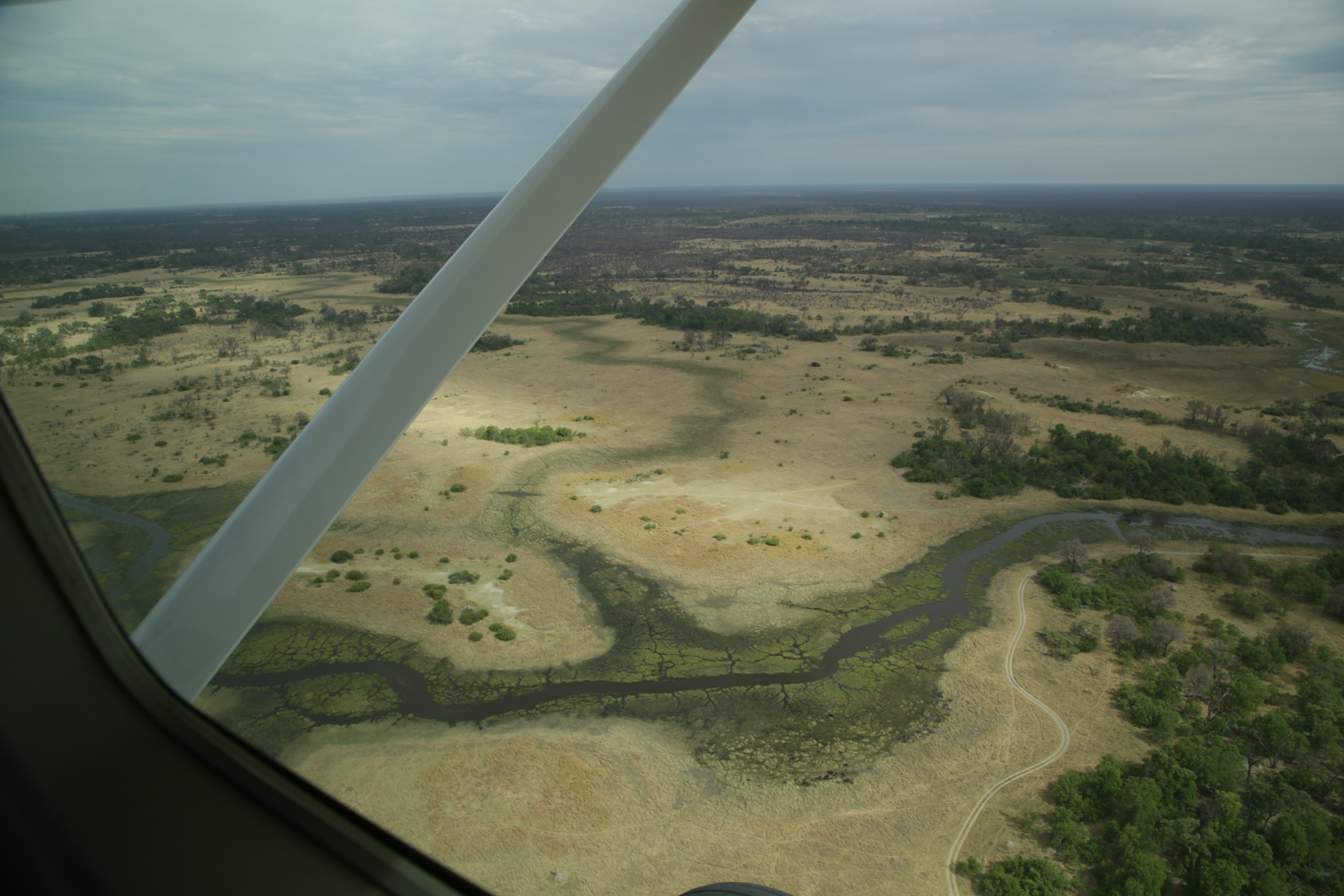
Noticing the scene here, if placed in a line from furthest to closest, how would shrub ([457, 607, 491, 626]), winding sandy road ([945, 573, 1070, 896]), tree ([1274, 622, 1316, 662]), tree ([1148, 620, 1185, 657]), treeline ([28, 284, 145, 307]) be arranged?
treeline ([28, 284, 145, 307]) < shrub ([457, 607, 491, 626]) < tree ([1148, 620, 1185, 657]) < tree ([1274, 622, 1316, 662]) < winding sandy road ([945, 573, 1070, 896])

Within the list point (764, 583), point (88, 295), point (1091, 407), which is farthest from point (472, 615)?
point (1091, 407)

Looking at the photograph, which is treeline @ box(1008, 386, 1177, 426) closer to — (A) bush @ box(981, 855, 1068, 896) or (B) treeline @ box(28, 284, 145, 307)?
(A) bush @ box(981, 855, 1068, 896)

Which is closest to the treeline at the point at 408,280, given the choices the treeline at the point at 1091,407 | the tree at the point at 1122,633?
the treeline at the point at 1091,407

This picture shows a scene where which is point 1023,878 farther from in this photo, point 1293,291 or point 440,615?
point 1293,291

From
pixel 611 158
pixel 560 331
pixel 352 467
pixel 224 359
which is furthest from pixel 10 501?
pixel 560 331

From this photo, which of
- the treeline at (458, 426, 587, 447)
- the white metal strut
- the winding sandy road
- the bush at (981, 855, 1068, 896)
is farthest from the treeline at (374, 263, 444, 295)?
the white metal strut

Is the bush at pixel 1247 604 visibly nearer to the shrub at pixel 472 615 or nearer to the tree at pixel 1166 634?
the tree at pixel 1166 634

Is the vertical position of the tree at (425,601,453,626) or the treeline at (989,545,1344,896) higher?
the tree at (425,601,453,626)
